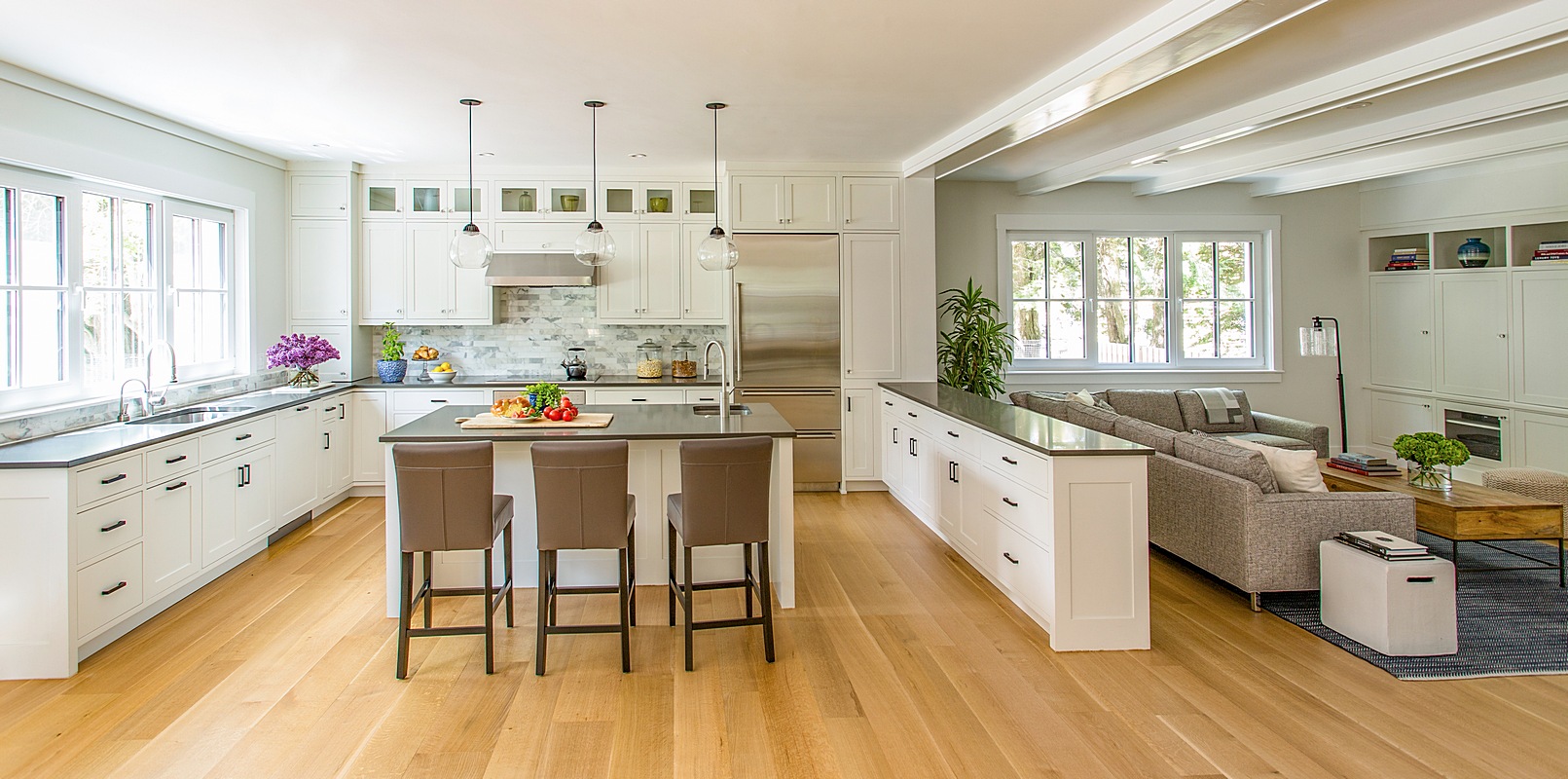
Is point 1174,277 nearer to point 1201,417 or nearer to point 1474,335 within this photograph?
point 1201,417

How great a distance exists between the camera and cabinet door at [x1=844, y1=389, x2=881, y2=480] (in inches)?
278

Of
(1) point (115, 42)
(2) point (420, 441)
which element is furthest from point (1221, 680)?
(1) point (115, 42)

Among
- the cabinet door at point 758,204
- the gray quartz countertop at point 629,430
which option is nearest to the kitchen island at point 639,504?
the gray quartz countertop at point 629,430

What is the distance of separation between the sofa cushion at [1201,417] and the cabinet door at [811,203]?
3432 millimetres

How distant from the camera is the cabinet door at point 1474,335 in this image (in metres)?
7.02

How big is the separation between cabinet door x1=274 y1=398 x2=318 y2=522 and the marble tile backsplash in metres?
1.54

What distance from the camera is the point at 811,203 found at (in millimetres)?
6941

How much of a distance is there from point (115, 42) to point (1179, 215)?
802cm

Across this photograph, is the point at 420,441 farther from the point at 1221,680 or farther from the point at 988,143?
the point at 988,143

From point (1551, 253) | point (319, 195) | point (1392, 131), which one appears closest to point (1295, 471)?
point (1392, 131)

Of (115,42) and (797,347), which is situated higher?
(115,42)

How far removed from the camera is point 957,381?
7309 mm

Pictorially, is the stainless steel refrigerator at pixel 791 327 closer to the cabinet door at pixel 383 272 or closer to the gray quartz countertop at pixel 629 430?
the gray quartz countertop at pixel 629 430

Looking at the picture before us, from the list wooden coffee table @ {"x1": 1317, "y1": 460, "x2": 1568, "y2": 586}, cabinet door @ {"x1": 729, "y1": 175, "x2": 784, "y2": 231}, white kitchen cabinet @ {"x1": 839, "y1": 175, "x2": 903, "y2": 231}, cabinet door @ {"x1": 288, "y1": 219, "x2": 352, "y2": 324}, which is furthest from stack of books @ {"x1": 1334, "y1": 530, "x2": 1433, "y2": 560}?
cabinet door @ {"x1": 288, "y1": 219, "x2": 352, "y2": 324}
